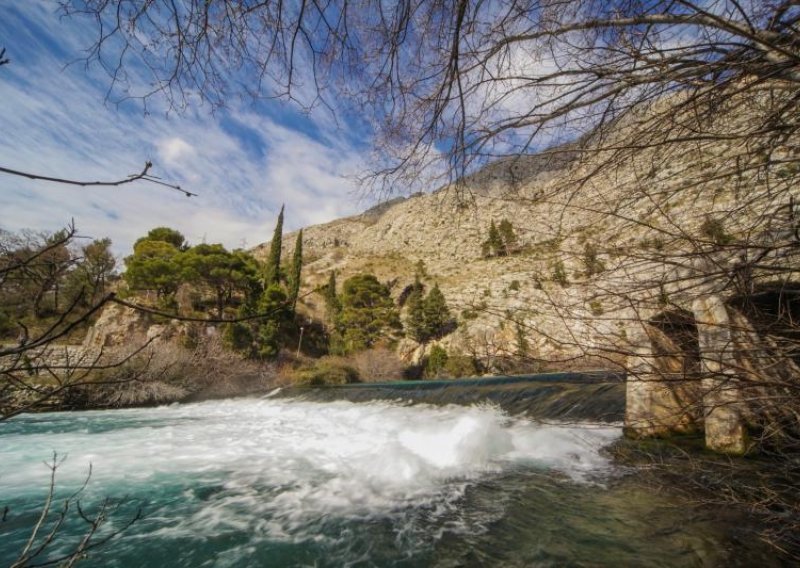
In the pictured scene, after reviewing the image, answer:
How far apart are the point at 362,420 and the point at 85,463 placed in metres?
5.70

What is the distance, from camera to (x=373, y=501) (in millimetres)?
4414

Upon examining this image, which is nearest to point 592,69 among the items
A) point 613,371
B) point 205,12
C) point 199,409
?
point 613,371

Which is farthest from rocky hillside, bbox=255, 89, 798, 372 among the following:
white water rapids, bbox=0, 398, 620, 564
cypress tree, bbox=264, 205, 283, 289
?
cypress tree, bbox=264, 205, 283, 289

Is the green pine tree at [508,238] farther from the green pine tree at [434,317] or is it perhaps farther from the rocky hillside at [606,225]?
the green pine tree at [434,317]

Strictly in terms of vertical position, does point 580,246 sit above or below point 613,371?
above

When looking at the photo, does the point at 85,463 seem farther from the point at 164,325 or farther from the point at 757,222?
the point at 164,325

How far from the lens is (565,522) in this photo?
357 centimetres

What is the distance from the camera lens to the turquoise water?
3.19m

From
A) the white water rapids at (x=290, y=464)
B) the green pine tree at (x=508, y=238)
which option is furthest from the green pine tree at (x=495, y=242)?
the white water rapids at (x=290, y=464)

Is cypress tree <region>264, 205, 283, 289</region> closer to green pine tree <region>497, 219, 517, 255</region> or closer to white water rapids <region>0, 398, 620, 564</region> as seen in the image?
white water rapids <region>0, 398, 620, 564</region>

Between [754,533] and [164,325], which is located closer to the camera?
[754,533]

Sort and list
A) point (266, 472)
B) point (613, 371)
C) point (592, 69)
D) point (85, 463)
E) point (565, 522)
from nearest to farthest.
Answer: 1. point (613, 371)
2. point (592, 69)
3. point (565, 522)
4. point (266, 472)
5. point (85, 463)

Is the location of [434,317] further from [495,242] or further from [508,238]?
[508,238]

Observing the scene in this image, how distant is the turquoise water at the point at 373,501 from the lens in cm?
319
